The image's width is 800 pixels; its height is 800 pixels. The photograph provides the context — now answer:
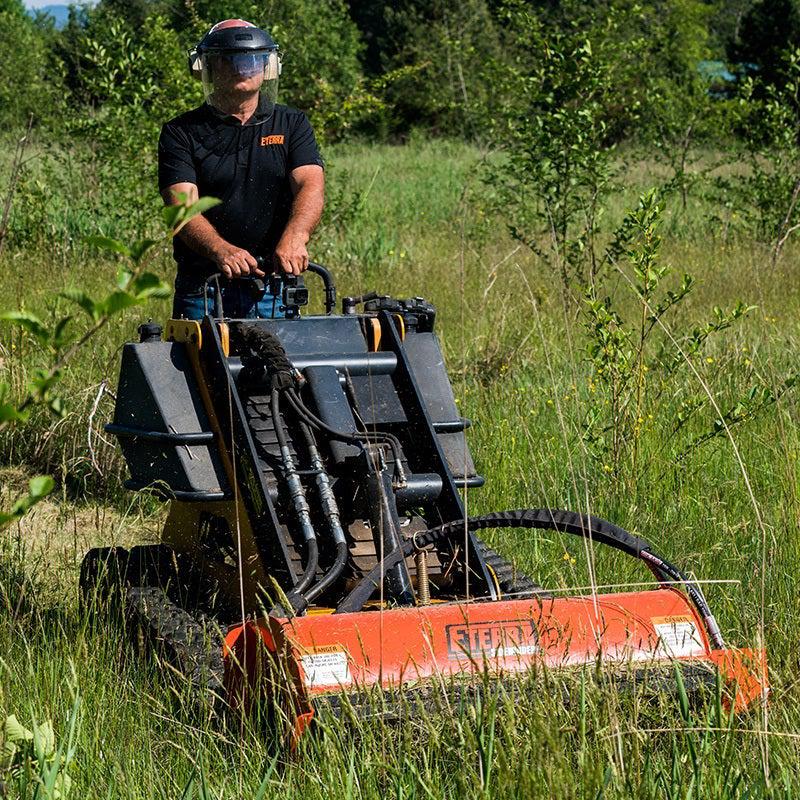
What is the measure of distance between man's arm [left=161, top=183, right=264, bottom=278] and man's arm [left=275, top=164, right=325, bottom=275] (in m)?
0.11

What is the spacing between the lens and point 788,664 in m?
3.19

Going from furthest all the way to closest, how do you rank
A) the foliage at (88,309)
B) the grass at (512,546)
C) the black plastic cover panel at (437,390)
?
the black plastic cover panel at (437,390) < the grass at (512,546) < the foliage at (88,309)

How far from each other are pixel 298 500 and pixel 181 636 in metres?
0.53

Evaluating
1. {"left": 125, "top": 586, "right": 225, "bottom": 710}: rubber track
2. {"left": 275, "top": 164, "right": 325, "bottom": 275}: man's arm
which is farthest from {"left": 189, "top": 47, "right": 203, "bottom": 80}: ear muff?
{"left": 125, "top": 586, "right": 225, "bottom": 710}: rubber track

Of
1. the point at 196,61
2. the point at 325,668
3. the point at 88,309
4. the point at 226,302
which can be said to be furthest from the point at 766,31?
the point at 88,309

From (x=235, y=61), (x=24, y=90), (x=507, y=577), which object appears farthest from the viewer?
(x=24, y=90)

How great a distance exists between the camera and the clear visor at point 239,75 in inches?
190

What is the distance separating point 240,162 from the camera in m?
5.02

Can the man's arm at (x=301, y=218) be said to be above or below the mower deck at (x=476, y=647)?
above

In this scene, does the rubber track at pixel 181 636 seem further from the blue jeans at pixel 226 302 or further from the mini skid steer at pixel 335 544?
the blue jeans at pixel 226 302

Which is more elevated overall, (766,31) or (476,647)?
(766,31)

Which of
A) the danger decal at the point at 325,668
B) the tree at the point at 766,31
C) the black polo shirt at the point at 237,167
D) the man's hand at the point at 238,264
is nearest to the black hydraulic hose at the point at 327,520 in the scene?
the danger decal at the point at 325,668

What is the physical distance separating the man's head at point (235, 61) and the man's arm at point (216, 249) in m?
0.51

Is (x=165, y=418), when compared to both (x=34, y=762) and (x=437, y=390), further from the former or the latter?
(x=34, y=762)
